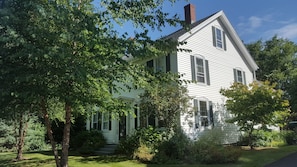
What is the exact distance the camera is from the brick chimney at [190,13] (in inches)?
763

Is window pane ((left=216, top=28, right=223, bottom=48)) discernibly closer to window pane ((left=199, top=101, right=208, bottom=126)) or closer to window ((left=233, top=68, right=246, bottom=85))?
window ((left=233, top=68, right=246, bottom=85))

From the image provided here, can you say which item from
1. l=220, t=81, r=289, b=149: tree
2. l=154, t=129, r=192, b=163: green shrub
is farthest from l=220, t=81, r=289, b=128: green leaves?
l=154, t=129, r=192, b=163: green shrub

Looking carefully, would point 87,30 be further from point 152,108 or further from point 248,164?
point 248,164

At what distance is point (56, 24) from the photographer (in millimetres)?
6156

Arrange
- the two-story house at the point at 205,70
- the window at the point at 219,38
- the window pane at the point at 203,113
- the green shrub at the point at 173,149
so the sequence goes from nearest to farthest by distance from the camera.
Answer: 1. the green shrub at the point at 173,149
2. the two-story house at the point at 205,70
3. the window pane at the point at 203,113
4. the window at the point at 219,38

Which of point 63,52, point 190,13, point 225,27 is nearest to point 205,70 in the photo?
point 225,27

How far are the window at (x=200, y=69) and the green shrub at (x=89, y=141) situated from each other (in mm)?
7505

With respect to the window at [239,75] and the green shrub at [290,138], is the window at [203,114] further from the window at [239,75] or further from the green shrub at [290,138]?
the green shrub at [290,138]

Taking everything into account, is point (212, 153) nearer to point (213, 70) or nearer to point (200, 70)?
point (200, 70)

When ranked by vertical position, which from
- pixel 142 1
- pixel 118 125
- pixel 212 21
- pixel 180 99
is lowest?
pixel 118 125

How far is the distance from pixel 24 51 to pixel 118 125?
12.6 metres

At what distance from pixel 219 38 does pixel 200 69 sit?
394cm

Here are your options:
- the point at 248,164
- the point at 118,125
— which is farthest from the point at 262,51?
the point at 248,164

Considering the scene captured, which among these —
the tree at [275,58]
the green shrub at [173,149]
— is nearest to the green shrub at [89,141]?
the green shrub at [173,149]
